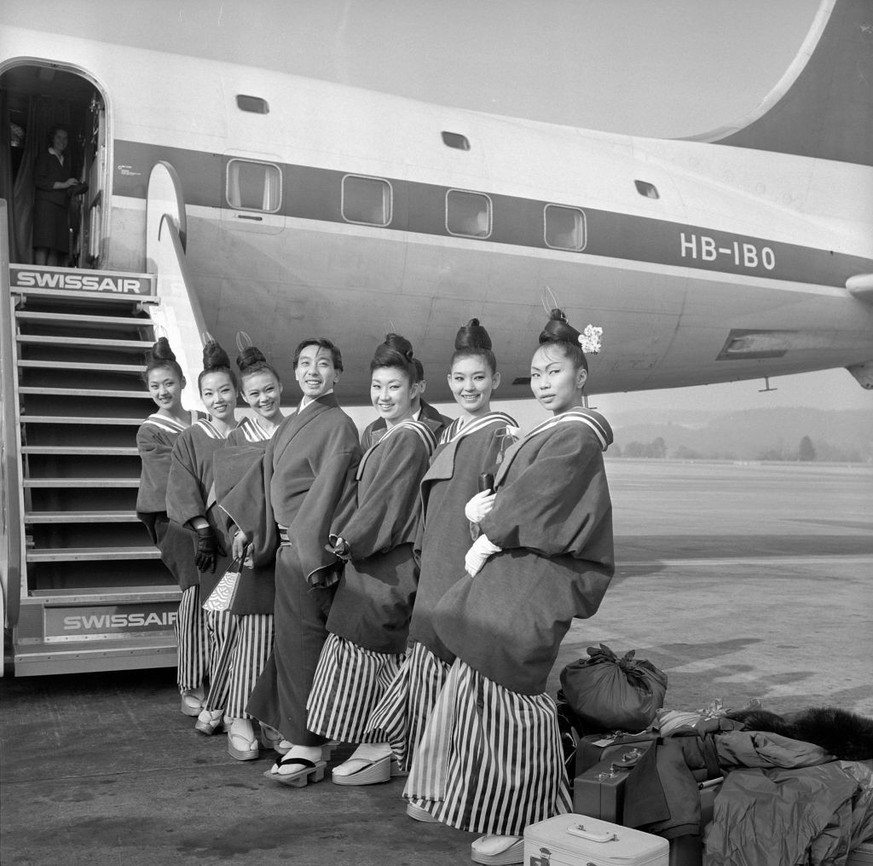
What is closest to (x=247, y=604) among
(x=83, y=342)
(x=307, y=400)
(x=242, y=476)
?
(x=242, y=476)

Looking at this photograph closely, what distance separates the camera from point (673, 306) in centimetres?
943

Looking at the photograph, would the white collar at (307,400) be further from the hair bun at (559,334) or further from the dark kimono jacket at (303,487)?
the hair bun at (559,334)

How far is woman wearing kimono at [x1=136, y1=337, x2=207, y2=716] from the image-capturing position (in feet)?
14.8

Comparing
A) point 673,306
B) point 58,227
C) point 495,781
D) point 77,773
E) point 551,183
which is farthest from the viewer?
point 673,306

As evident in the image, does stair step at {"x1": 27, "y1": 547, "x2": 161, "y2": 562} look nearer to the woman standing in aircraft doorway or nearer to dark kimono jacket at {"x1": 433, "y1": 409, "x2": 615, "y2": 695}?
dark kimono jacket at {"x1": 433, "y1": 409, "x2": 615, "y2": 695}

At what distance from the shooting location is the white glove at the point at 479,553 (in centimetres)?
290

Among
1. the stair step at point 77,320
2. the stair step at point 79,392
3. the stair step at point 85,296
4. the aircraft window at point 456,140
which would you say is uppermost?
the aircraft window at point 456,140

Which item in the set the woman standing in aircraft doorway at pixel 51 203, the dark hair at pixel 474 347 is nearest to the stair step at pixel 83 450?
the dark hair at pixel 474 347

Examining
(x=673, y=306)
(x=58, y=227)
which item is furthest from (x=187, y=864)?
(x=673, y=306)

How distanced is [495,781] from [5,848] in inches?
57.1

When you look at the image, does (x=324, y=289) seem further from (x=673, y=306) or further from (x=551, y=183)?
(x=673, y=306)

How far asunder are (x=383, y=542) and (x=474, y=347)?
78 centimetres

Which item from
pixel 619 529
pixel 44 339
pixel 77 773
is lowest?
pixel 619 529

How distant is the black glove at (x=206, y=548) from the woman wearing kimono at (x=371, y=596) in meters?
0.84
